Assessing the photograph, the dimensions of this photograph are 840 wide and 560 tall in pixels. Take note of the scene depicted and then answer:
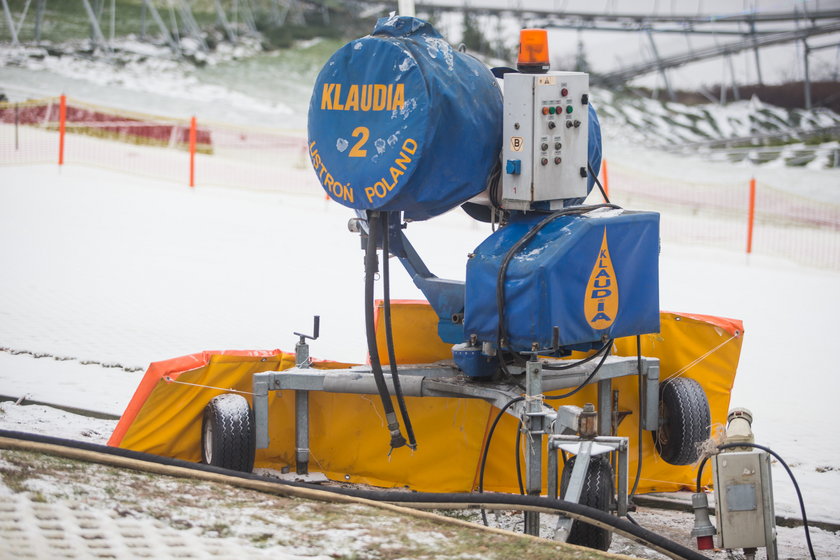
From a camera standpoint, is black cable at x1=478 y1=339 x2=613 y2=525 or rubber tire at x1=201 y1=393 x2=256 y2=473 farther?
rubber tire at x1=201 y1=393 x2=256 y2=473

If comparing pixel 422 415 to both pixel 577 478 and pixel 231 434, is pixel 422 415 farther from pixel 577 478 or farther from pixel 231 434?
pixel 577 478

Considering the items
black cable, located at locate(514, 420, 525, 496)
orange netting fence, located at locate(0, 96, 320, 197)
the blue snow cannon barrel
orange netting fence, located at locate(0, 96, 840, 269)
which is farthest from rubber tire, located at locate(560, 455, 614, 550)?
orange netting fence, located at locate(0, 96, 320, 197)

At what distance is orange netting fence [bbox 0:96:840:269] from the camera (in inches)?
770

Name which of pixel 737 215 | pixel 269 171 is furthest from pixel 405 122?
pixel 269 171

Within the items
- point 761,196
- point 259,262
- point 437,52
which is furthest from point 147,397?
→ point 761,196

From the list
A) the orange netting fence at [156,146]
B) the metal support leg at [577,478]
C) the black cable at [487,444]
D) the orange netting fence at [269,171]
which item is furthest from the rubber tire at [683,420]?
the orange netting fence at [156,146]

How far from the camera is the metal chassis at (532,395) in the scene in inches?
198

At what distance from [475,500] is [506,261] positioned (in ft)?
3.73

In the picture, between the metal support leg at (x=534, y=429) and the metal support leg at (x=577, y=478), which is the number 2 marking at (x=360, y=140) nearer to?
the metal support leg at (x=534, y=429)

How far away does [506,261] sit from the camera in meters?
5.20

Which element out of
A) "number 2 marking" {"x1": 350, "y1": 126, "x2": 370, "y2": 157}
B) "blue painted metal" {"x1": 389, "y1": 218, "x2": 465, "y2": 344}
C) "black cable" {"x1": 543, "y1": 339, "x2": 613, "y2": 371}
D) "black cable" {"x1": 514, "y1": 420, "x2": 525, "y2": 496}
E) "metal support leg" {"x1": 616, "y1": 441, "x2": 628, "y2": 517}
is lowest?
"black cable" {"x1": 514, "y1": 420, "x2": 525, "y2": 496}

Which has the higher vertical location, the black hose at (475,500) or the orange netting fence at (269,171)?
the orange netting fence at (269,171)

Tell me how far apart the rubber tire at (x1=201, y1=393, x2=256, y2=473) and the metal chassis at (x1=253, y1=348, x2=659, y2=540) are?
3.3 inches

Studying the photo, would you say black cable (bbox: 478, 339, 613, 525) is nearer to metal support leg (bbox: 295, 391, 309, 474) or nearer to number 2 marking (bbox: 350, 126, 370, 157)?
Result: metal support leg (bbox: 295, 391, 309, 474)
